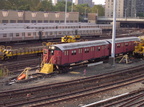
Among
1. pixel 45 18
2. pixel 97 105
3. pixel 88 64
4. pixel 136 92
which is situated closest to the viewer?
pixel 97 105

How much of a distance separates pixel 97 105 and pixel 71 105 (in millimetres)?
1527

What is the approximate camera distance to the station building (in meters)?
63.6

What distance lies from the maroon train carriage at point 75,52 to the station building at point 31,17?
4126 centimetres

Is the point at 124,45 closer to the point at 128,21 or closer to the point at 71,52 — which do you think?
the point at 71,52

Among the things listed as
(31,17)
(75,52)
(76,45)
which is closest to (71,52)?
(75,52)

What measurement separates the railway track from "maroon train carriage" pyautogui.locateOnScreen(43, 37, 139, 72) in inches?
136

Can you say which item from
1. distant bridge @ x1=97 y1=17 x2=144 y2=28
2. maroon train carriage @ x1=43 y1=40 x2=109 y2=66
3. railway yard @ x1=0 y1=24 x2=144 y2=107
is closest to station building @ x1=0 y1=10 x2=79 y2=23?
distant bridge @ x1=97 y1=17 x2=144 y2=28

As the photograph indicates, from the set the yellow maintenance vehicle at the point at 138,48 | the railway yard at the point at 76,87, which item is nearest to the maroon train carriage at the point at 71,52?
the railway yard at the point at 76,87

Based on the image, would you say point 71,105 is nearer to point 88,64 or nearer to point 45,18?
point 88,64

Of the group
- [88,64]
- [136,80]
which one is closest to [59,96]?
[136,80]

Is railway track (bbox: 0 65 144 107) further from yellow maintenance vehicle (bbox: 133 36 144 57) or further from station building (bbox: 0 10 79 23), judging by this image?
station building (bbox: 0 10 79 23)

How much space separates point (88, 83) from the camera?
18688 mm

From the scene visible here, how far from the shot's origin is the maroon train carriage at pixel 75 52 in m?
21.7

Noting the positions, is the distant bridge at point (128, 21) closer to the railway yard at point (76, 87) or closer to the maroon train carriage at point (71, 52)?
the maroon train carriage at point (71, 52)
